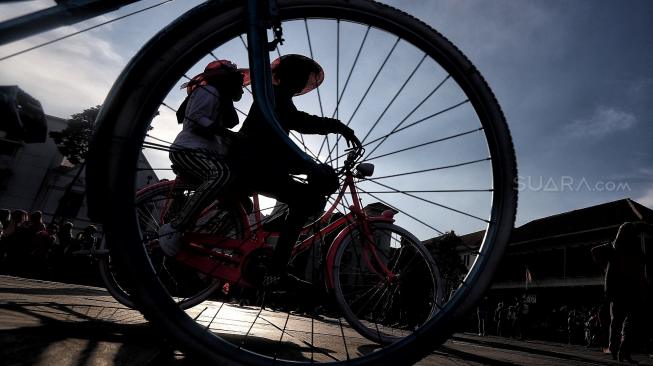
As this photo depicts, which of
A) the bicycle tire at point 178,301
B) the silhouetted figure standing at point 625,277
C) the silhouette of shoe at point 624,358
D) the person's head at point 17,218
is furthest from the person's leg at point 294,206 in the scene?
the person's head at point 17,218

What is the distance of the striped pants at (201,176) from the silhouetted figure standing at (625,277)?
5150mm

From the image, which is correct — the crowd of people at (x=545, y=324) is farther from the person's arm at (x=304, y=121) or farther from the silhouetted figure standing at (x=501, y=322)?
the person's arm at (x=304, y=121)

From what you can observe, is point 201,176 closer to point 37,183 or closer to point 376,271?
point 376,271

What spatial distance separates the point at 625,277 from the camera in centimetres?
436

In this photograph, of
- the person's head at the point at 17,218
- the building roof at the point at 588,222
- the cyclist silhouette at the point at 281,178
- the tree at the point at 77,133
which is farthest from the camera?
the tree at the point at 77,133

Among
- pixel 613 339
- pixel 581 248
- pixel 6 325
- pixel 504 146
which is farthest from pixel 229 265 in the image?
pixel 581 248

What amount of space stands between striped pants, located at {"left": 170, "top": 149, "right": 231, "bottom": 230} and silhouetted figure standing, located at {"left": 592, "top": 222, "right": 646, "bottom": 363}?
203 inches

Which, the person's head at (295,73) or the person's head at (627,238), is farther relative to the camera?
the person's head at (627,238)

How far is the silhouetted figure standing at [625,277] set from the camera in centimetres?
434

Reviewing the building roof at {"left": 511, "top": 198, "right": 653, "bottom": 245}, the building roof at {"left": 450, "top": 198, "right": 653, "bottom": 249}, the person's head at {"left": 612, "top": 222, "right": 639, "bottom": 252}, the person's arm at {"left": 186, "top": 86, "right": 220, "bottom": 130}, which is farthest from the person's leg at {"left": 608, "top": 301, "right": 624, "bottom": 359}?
the building roof at {"left": 511, "top": 198, "right": 653, "bottom": 245}

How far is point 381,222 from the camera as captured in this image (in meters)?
2.69

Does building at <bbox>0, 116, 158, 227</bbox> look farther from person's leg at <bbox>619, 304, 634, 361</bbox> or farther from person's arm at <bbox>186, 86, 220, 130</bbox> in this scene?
person's leg at <bbox>619, 304, 634, 361</bbox>

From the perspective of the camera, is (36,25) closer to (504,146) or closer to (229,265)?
(229,265)

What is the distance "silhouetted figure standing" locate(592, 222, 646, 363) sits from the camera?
14.3ft
